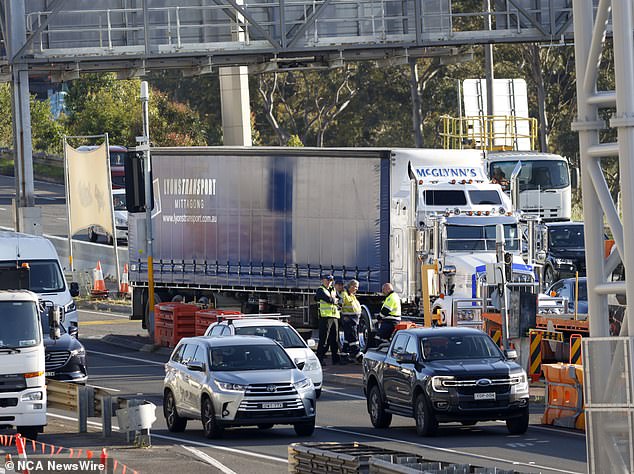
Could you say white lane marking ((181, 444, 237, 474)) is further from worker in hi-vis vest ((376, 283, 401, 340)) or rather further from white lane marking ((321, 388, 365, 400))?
worker in hi-vis vest ((376, 283, 401, 340))

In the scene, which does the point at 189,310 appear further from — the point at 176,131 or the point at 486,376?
the point at 176,131

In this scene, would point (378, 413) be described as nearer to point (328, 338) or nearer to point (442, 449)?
point (442, 449)

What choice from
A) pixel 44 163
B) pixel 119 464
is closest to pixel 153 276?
pixel 119 464

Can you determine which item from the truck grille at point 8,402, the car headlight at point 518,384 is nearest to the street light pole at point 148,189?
the truck grille at point 8,402

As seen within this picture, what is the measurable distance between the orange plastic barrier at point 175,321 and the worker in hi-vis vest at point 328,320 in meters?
4.53

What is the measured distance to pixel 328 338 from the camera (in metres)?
31.9

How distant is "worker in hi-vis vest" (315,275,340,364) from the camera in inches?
1233

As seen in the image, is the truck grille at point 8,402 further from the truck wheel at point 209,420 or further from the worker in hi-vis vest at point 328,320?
the worker in hi-vis vest at point 328,320

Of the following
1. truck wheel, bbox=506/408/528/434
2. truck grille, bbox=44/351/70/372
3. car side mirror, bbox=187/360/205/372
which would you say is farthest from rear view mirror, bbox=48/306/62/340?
truck wheel, bbox=506/408/528/434

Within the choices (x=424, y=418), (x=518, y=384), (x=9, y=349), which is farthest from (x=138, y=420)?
(x=518, y=384)

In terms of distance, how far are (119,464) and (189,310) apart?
58.3ft

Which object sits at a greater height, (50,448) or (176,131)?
(176,131)

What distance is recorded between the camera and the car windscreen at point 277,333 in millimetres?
25797

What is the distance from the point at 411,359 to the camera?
2183 centimetres
